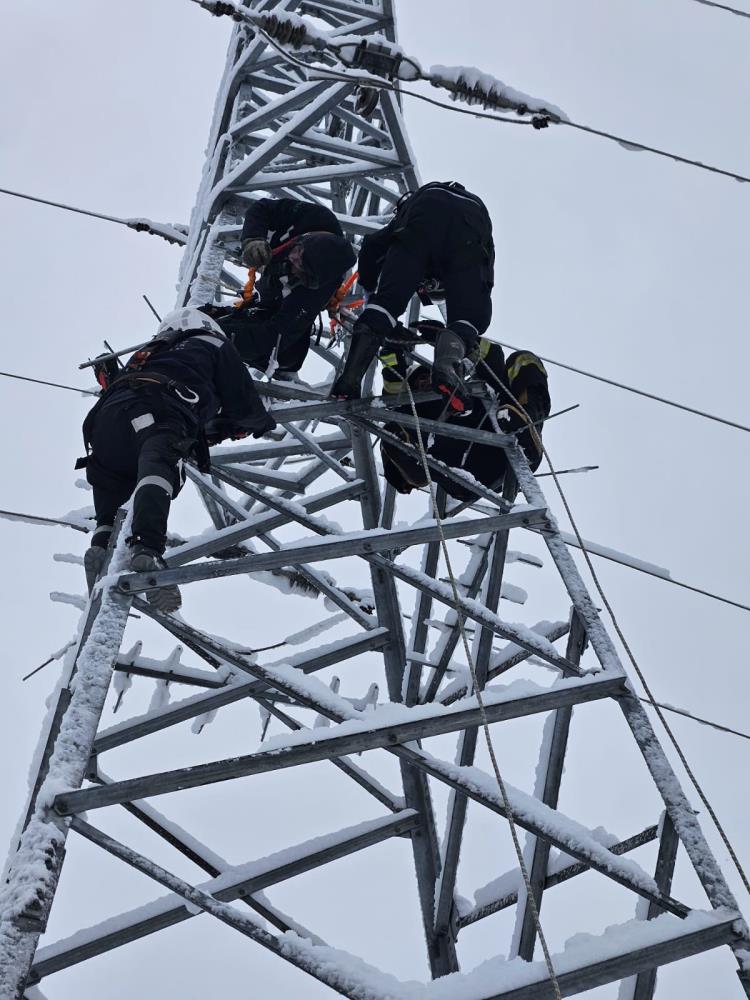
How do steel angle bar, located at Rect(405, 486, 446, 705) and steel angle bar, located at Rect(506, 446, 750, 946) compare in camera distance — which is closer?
steel angle bar, located at Rect(506, 446, 750, 946)

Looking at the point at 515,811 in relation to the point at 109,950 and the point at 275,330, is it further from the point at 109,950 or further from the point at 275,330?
the point at 275,330

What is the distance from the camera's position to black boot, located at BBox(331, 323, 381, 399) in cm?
607

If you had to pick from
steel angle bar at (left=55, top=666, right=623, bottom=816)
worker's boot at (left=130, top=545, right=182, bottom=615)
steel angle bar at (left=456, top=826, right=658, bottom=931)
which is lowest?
steel angle bar at (left=55, top=666, right=623, bottom=816)

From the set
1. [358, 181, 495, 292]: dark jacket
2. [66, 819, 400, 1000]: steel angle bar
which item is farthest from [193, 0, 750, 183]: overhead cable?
[66, 819, 400, 1000]: steel angle bar

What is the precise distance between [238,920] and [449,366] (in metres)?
3.49

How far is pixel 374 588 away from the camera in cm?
673

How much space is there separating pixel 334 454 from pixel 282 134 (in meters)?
2.17

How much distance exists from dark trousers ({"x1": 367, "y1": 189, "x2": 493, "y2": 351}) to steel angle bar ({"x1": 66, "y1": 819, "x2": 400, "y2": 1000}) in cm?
377

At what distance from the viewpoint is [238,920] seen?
3.24m

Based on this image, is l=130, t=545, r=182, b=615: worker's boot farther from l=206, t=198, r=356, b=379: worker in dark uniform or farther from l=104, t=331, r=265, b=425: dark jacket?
l=206, t=198, r=356, b=379: worker in dark uniform

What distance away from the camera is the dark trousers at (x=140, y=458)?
4461 mm

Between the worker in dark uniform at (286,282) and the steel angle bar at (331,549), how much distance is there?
212 centimetres

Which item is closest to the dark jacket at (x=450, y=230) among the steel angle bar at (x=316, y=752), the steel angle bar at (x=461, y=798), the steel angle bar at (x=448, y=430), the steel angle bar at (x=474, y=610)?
the steel angle bar at (x=448, y=430)

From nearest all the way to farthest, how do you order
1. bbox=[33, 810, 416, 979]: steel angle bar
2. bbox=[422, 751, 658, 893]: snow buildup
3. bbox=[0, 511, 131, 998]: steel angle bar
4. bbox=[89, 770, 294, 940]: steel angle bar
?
bbox=[0, 511, 131, 998]: steel angle bar < bbox=[422, 751, 658, 893]: snow buildup < bbox=[33, 810, 416, 979]: steel angle bar < bbox=[89, 770, 294, 940]: steel angle bar
